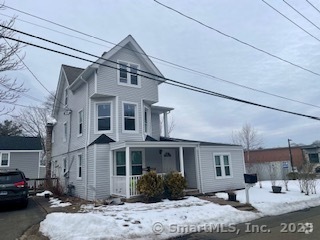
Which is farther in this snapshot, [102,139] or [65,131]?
[65,131]

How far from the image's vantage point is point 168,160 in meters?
17.2

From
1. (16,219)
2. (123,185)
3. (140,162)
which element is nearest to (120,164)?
(140,162)

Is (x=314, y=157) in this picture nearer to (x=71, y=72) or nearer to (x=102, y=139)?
(x=102, y=139)

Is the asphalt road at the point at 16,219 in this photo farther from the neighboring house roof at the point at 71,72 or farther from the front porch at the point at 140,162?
the neighboring house roof at the point at 71,72

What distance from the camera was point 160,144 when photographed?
46.7 feet

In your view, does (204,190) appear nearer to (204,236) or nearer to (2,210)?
(204,236)

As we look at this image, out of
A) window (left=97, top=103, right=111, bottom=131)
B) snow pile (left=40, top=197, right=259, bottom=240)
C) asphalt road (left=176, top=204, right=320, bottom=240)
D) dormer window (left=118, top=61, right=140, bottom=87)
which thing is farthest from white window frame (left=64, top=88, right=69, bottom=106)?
asphalt road (left=176, top=204, right=320, bottom=240)

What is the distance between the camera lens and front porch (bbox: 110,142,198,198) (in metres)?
13.2

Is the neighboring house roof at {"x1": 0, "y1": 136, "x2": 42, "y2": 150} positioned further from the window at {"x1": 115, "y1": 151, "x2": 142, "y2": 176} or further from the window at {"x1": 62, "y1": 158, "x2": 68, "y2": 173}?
the window at {"x1": 115, "y1": 151, "x2": 142, "y2": 176}

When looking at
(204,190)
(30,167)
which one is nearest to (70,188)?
(204,190)

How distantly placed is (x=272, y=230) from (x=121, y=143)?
8.10m

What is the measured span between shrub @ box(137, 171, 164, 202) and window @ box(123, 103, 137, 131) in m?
4.15

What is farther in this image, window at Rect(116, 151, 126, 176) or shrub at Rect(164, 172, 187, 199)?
window at Rect(116, 151, 126, 176)

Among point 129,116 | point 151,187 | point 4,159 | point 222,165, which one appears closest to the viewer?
point 151,187
